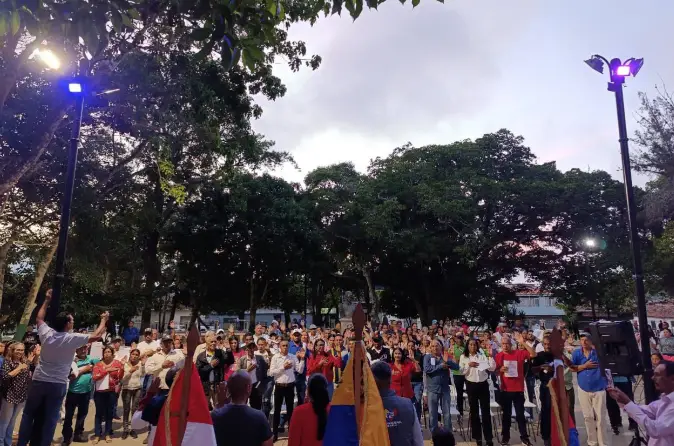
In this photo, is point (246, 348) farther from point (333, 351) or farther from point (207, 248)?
point (207, 248)

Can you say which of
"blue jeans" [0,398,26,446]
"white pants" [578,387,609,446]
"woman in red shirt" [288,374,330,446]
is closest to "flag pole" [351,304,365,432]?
"woman in red shirt" [288,374,330,446]

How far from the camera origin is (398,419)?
3.99 metres

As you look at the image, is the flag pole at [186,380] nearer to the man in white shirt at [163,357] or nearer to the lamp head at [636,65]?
the man in white shirt at [163,357]

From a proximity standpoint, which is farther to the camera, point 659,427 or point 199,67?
point 199,67

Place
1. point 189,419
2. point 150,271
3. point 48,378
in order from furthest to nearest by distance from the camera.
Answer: point 150,271 → point 48,378 → point 189,419

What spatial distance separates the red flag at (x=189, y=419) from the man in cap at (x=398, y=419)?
1.40 m

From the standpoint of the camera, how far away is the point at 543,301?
7462cm

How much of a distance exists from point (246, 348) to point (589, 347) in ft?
21.7

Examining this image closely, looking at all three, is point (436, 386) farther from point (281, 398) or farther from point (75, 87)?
point (75, 87)

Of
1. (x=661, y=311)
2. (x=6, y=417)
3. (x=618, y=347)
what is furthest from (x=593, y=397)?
(x=661, y=311)

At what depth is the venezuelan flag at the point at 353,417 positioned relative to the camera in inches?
138

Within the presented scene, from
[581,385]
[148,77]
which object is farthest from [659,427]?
[148,77]

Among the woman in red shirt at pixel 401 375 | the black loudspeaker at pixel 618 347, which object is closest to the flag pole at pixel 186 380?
the black loudspeaker at pixel 618 347

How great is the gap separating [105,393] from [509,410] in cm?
745
